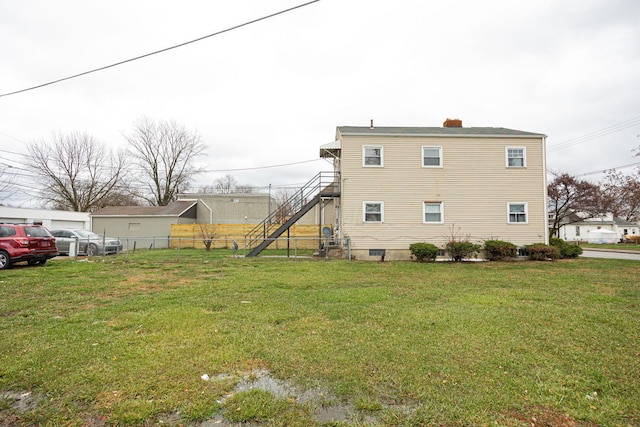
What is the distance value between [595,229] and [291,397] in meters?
63.1

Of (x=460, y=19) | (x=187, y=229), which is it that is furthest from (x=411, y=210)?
(x=187, y=229)

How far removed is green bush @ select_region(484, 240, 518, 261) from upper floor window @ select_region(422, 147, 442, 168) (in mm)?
4480

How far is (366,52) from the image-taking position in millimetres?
10609

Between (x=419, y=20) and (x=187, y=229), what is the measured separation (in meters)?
23.3

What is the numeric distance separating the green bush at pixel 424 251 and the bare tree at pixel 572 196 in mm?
21850

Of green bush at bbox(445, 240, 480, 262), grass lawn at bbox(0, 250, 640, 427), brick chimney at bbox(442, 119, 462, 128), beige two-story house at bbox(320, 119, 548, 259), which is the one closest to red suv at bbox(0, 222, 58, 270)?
grass lawn at bbox(0, 250, 640, 427)

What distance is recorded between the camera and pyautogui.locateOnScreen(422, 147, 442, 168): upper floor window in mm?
16828

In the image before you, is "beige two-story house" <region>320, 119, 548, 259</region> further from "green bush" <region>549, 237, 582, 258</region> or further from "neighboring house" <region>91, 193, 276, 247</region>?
"neighboring house" <region>91, 193, 276, 247</region>

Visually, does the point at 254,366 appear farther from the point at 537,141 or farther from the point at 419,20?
the point at 537,141

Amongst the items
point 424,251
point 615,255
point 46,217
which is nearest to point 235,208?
point 46,217

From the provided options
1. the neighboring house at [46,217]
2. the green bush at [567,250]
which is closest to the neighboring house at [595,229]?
the green bush at [567,250]

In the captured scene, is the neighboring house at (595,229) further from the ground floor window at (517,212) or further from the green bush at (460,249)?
the green bush at (460,249)

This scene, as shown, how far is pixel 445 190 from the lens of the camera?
16.7 m

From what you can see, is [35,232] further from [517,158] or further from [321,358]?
[517,158]
